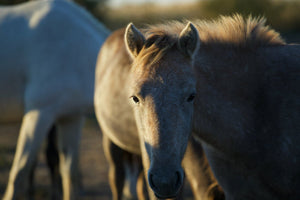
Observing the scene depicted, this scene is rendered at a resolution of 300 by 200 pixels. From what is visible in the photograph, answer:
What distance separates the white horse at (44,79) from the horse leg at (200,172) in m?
1.64

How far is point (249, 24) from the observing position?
2.56 meters

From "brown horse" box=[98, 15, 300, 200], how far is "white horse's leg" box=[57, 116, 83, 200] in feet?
7.05

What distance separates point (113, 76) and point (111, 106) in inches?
11.2

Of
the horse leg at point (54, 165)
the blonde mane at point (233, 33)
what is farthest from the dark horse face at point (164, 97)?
the horse leg at point (54, 165)

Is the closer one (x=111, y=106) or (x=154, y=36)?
(x=154, y=36)

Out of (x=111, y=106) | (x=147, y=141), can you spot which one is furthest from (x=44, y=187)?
(x=147, y=141)

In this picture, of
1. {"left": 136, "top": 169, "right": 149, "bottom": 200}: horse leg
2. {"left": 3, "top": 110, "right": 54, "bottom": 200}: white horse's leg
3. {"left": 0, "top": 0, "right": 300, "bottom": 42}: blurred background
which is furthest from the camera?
{"left": 0, "top": 0, "right": 300, "bottom": 42}: blurred background

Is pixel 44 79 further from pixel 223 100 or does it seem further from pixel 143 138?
pixel 223 100

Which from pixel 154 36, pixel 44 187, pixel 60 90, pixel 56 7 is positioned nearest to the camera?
pixel 154 36

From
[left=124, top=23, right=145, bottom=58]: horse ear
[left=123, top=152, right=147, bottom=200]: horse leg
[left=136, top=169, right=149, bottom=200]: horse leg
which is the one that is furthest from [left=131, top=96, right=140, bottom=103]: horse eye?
[left=123, top=152, right=147, bottom=200]: horse leg

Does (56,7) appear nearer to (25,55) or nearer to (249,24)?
(25,55)

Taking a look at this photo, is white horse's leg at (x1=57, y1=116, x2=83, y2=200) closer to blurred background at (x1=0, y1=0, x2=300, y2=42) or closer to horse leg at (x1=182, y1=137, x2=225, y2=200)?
horse leg at (x1=182, y1=137, x2=225, y2=200)

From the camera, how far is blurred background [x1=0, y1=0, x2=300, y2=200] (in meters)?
5.16

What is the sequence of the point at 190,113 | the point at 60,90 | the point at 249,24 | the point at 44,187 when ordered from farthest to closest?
the point at 44,187 < the point at 60,90 < the point at 249,24 < the point at 190,113
